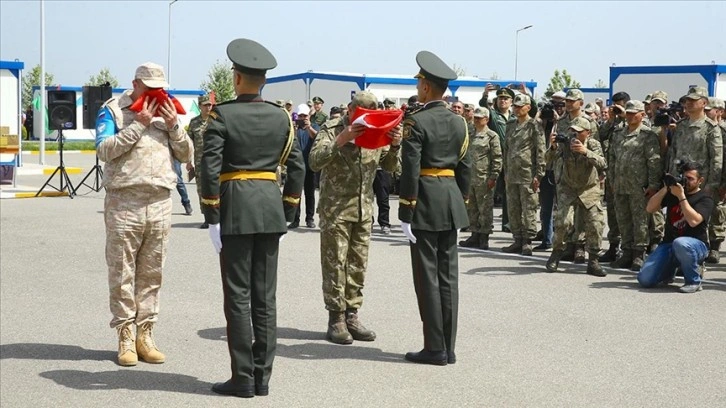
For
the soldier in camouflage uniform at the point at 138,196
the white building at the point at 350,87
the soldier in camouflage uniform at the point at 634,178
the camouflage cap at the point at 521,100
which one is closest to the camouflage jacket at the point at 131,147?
the soldier in camouflage uniform at the point at 138,196

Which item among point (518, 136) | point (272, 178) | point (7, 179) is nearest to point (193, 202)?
point (7, 179)

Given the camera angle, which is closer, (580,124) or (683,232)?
(683,232)

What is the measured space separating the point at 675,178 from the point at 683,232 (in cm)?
58

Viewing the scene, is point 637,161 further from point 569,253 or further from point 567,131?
point 569,253

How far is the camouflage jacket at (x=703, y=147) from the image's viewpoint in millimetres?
11812

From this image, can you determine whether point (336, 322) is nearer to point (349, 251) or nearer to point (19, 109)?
point (349, 251)

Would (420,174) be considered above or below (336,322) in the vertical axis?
above

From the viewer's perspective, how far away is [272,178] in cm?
662

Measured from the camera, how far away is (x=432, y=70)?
7387mm

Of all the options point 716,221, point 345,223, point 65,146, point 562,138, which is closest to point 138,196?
point 345,223

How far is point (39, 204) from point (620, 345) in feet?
46.4

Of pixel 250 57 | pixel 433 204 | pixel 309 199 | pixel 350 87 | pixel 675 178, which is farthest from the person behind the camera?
pixel 350 87

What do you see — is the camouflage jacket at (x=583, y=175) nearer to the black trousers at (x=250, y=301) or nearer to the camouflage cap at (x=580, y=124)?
the camouflage cap at (x=580, y=124)

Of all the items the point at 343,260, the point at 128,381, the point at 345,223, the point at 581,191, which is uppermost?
the point at 581,191
